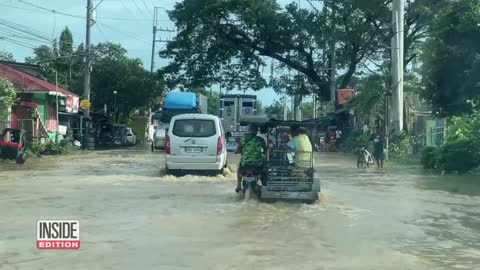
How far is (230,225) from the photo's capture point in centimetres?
1025

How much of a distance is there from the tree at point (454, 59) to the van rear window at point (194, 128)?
13617 mm

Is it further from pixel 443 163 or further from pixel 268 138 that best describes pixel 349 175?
pixel 268 138

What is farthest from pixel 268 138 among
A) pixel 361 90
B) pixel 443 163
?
pixel 361 90

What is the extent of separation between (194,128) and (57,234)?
1089 centimetres

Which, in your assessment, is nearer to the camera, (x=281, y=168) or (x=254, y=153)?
(x=281, y=168)

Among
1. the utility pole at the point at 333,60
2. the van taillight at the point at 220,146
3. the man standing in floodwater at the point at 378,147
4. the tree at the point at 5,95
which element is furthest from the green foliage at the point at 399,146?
the tree at the point at 5,95

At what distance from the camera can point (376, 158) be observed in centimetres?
2575

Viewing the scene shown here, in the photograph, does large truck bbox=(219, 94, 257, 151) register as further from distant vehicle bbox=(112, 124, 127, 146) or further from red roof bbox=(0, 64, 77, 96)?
distant vehicle bbox=(112, 124, 127, 146)

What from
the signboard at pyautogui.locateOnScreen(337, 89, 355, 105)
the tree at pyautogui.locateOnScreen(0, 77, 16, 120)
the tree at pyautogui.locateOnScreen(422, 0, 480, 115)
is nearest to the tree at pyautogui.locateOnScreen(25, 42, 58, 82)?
the signboard at pyautogui.locateOnScreen(337, 89, 355, 105)

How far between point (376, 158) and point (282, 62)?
79.5 ft

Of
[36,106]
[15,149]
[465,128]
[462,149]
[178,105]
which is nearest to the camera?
[462,149]

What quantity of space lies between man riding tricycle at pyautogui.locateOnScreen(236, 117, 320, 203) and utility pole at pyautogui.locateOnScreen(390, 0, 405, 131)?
19.6m

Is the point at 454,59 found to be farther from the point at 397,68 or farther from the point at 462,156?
the point at 462,156

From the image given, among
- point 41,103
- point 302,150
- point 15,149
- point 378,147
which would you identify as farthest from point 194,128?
→ point 41,103
